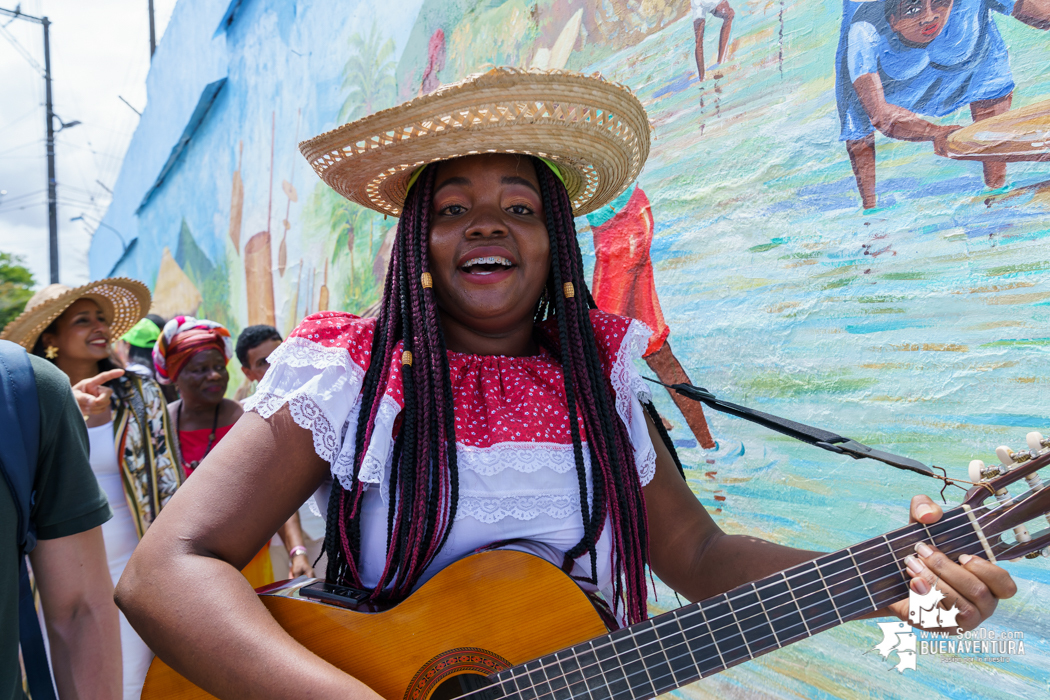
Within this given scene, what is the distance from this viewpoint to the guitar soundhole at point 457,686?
1.28 m

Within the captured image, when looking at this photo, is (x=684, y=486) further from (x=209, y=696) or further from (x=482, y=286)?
(x=209, y=696)

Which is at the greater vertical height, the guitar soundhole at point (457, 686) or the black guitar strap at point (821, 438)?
the black guitar strap at point (821, 438)

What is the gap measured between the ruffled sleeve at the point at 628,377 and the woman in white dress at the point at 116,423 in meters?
2.36

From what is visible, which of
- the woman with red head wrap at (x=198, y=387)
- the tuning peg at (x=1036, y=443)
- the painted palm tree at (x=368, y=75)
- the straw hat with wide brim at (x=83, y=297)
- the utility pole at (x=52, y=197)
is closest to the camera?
the tuning peg at (x=1036, y=443)

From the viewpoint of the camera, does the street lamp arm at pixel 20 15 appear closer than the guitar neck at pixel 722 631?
No

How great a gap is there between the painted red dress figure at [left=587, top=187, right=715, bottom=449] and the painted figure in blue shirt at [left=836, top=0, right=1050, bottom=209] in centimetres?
79

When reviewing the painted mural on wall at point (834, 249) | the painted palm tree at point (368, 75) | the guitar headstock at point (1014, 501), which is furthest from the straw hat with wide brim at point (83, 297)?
the guitar headstock at point (1014, 501)

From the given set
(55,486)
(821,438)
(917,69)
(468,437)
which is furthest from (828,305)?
(55,486)

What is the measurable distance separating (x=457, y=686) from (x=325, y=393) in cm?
64

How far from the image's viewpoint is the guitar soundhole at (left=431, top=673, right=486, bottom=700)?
4.21ft

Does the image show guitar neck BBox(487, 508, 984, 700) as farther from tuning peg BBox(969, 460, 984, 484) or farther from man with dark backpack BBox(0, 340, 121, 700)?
man with dark backpack BBox(0, 340, 121, 700)

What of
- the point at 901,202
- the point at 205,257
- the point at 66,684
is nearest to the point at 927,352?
the point at 901,202

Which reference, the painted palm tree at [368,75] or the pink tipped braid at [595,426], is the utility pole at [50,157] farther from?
the pink tipped braid at [595,426]

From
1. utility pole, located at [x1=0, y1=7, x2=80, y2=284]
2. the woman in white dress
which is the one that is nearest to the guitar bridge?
the woman in white dress
